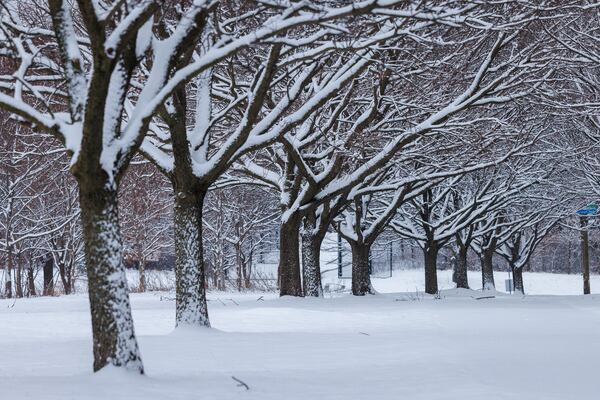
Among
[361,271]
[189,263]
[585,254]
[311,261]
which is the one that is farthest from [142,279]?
[189,263]

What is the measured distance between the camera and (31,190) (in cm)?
2869

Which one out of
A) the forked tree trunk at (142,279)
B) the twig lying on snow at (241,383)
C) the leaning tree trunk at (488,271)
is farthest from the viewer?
the leaning tree trunk at (488,271)

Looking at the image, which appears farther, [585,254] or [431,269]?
[431,269]

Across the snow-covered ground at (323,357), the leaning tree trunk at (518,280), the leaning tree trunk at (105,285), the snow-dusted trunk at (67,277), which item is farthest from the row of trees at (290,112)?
the snow-dusted trunk at (67,277)

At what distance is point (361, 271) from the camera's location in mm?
22344

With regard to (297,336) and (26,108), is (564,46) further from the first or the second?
(26,108)

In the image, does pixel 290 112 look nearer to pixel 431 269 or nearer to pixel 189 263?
pixel 189 263

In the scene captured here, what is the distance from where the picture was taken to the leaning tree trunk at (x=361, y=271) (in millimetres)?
21953

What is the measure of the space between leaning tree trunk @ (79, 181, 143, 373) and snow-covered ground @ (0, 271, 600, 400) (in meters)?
0.22

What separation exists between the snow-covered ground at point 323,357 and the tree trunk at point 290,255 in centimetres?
329

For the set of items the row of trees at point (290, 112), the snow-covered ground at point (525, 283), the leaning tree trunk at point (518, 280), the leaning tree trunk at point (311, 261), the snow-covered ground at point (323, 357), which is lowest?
the snow-covered ground at point (525, 283)

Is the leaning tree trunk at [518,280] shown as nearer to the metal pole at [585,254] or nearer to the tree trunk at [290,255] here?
the metal pole at [585,254]

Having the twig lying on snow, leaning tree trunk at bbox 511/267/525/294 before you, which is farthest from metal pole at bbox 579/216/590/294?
the twig lying on snow

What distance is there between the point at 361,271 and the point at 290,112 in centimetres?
797
